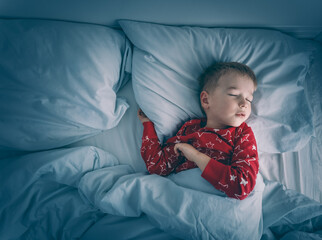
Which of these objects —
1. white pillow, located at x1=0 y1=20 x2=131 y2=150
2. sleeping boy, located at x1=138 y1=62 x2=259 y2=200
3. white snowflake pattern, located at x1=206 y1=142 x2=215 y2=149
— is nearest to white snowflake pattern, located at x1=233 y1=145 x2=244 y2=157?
sleeping boy, located at x1=138 y1=62 x2=259 y2=200

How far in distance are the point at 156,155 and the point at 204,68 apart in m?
0.52

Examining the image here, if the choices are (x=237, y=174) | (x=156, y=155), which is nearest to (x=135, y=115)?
(x=156, y=155)

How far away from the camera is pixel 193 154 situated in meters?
0.90

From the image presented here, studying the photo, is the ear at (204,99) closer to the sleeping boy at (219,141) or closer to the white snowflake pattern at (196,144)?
the sleeping boy at (219,141)

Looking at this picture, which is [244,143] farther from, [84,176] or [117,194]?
[84,176]

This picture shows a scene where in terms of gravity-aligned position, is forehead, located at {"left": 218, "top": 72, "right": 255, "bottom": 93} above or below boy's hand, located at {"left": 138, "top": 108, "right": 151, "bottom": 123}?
above

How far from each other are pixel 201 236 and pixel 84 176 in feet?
1.81

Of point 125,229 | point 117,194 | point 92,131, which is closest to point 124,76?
point 92,131

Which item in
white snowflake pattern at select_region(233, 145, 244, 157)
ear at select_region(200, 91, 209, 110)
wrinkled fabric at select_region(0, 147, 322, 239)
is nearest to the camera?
wrinkled fabric at select_region(0, 147, 322, 239)

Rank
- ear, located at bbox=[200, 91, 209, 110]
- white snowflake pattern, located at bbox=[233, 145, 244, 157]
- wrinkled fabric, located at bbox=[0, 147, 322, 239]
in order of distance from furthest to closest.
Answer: ear, located at bbox=[200, 91, 209, 110]
white snowflake pattern, located at bbox=[233, 145, 244, 157]
wrinkled fabric, located at bbox=[0, 147, 322, 239]

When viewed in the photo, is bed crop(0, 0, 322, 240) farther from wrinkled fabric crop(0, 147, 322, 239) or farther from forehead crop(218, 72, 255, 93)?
forehead crop(218, 72, 255, 93)

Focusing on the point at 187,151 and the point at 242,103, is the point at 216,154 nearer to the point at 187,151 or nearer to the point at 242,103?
the point at 187,151

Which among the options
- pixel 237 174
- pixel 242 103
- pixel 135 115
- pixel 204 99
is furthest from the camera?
pixel 135 115

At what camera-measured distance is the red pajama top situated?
0.81 meters
